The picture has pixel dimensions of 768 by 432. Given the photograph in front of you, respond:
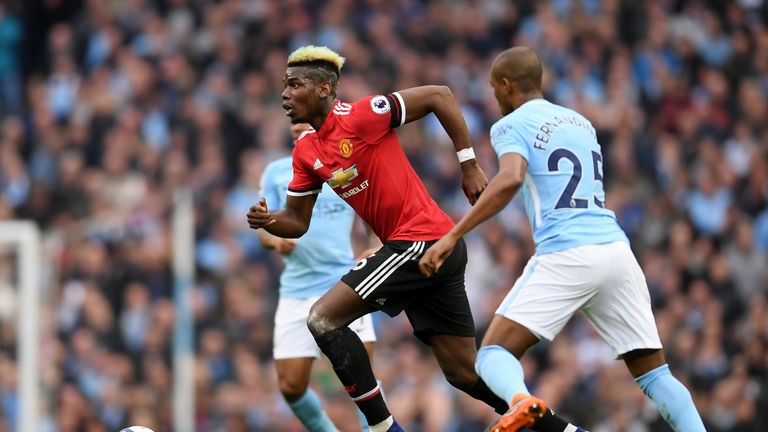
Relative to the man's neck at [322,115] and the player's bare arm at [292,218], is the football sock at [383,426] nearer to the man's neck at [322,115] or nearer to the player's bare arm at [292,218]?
the player's bare arm at [292,218]

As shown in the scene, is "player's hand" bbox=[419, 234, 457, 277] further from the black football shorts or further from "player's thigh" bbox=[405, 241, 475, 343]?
"player's thigh" bbox=[405, 241, 475, 343]

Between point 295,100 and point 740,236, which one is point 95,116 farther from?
point 295,100

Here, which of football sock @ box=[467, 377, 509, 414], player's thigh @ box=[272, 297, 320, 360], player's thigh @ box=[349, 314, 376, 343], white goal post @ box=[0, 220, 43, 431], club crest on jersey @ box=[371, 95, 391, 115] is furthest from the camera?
white goal post @ box=[0, 220, 43, 431]

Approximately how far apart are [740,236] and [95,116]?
28.6 ft

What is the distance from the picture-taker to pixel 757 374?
13.3m

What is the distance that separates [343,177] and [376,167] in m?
0.20

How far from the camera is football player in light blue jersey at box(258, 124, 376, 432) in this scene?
31.7ft

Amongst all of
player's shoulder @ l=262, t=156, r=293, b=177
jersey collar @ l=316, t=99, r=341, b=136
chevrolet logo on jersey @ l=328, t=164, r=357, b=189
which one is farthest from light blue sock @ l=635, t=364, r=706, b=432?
player's shoulder @ l=262, t=156, r=293, b=177

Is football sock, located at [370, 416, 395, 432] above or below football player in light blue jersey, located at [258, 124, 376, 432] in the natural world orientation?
below

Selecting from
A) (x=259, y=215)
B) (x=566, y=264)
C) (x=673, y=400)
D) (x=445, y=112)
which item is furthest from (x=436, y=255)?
(x=673, y=400)

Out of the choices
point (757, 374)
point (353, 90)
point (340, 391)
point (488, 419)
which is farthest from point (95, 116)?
point (757, 374)

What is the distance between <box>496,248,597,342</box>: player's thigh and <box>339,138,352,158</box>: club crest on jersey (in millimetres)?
1231

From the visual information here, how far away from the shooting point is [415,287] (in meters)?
7.62

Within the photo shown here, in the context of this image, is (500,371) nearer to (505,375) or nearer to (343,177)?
(505,375)
